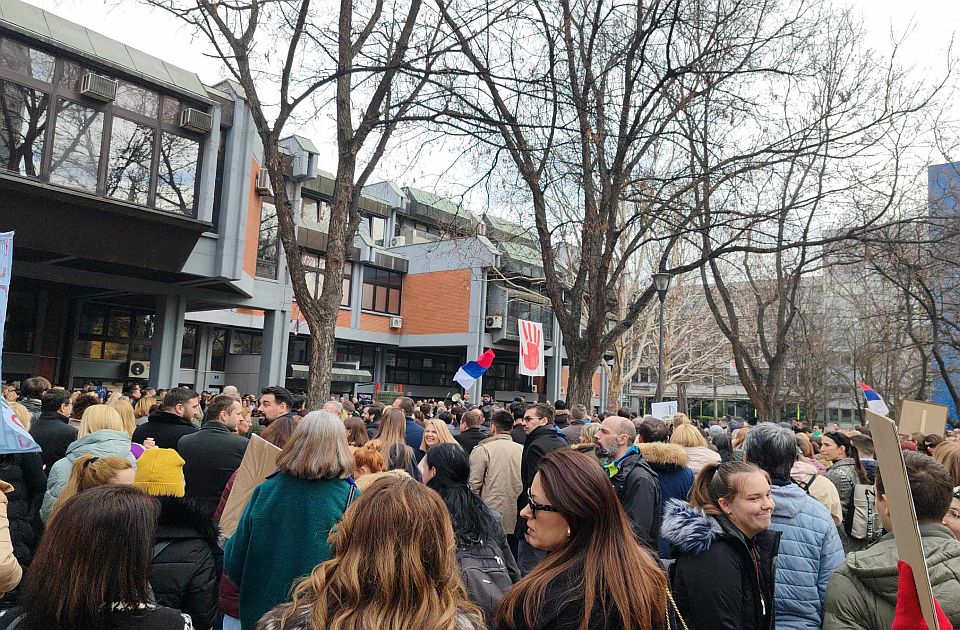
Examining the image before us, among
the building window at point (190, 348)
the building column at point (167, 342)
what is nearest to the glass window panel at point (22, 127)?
the building column at point (167, 342)

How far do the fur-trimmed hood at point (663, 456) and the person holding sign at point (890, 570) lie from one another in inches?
103

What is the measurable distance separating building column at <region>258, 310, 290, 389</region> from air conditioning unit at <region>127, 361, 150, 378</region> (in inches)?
224

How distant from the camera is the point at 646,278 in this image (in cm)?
3180

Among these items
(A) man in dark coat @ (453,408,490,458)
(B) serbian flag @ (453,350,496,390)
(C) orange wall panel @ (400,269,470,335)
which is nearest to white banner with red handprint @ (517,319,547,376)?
(B) serbian flag @ (453,350,496,390)

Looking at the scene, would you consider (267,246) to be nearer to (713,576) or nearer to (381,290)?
(381,290)

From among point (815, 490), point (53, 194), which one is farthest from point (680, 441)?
point (53, 194)

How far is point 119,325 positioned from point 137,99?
548 inches

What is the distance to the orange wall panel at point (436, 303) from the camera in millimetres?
36094

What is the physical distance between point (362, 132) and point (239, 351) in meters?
24.1

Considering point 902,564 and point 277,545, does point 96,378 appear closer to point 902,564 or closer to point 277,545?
point 277,545

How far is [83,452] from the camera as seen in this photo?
5105mm

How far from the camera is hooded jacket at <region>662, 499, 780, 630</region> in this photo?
296 centimetres

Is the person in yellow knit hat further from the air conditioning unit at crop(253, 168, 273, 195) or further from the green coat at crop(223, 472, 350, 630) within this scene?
the air conditioning unit at crop(253, 168, 273, 195)

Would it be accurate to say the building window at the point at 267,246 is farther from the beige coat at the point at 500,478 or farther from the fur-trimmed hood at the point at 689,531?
the fur-trimmed hood at the point at 689,531
